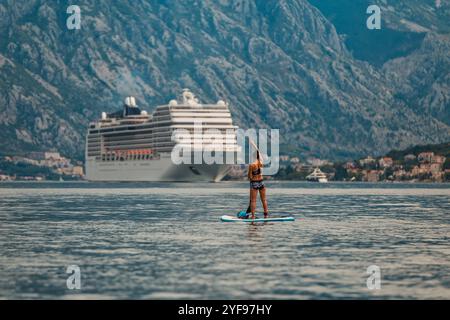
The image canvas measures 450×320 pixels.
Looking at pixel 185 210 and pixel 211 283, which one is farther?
pixel 185 210

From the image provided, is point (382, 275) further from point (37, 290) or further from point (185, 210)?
point (185, 210)

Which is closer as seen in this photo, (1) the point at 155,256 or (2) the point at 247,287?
(2) the point at 247,287

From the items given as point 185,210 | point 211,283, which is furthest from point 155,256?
point 185,210

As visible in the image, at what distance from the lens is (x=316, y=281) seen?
154 ft

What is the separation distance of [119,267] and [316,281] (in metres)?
10.6
